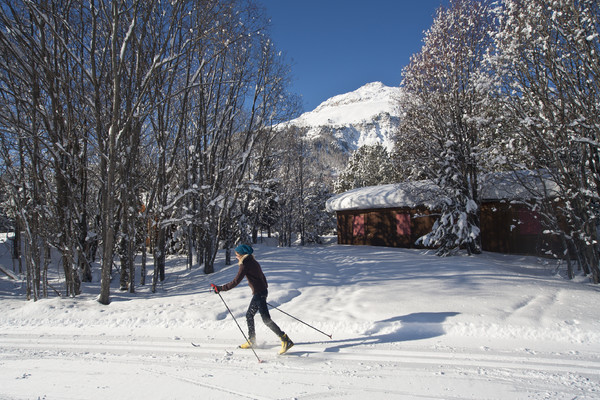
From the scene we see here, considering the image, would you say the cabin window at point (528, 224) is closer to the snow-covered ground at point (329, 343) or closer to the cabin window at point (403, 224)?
the cabin window at point (403, 224)

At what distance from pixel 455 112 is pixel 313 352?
1191 centimetres

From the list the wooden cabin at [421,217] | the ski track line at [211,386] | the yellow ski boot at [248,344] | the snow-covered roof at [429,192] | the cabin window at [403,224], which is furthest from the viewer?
the cabin window at [403,224]

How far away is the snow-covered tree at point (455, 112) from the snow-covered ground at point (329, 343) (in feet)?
14.8

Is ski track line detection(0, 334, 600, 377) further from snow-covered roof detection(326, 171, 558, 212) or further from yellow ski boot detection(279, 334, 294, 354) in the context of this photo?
snow-covered roof detection(326, 171, 558, 212)

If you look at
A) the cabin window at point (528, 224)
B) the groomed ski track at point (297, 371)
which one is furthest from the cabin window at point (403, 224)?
the groomed ski track at point (297, 371)

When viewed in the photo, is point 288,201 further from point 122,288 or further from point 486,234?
point 122,288

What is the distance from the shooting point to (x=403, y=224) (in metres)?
18.5

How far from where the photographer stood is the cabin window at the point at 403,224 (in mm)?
18344

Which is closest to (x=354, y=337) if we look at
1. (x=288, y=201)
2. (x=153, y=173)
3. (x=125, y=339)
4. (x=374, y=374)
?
(x=374, y=374)

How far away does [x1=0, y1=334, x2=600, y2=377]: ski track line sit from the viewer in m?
4.33

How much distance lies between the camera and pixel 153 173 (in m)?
11.2

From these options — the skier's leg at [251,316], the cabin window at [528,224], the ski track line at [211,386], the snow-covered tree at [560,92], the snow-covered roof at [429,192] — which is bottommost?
the ski track line at [211,386]

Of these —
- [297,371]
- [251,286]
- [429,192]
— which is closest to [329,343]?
[297,371]

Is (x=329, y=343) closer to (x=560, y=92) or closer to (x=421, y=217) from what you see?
(x=560, y=92)
